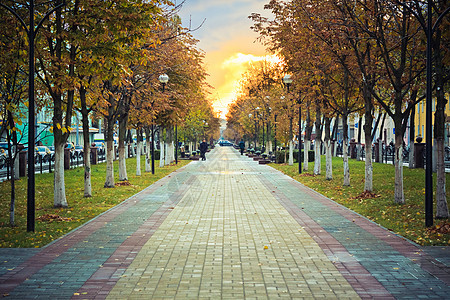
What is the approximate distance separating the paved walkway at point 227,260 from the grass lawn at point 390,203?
22.7 inches

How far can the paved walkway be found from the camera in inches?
264

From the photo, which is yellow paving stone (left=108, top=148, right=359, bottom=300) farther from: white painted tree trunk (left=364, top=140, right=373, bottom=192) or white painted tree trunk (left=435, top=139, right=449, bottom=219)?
white painted tree trunk (left=364, top=140, right=373, bottom=192)

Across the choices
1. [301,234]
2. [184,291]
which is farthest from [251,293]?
[301,234]

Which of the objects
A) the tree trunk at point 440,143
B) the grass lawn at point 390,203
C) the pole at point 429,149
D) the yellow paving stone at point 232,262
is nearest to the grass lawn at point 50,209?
the yellow paving stone at point 232,262

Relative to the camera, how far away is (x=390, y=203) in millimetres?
15094

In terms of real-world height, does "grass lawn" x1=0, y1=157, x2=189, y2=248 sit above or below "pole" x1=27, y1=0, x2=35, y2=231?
below

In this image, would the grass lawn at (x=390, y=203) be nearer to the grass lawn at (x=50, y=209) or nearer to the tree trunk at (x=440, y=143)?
the tree trunk at (x=440, y=143)

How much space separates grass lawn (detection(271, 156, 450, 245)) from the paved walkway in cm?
58

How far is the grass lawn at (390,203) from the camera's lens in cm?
1052

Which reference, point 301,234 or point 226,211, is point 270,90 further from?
point 301,234

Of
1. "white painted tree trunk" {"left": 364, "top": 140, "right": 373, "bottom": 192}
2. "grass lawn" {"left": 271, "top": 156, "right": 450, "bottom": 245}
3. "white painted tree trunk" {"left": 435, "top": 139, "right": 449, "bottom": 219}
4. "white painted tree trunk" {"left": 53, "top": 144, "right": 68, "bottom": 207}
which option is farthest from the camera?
"white painted tree trunk" {"left": 364, "top": 140, "right": 373, "bottom": 192}

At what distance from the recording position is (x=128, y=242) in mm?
9883

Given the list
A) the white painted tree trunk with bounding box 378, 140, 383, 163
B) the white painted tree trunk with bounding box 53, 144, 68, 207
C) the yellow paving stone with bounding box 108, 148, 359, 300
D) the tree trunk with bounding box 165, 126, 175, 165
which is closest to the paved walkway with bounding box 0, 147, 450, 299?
the yellow paving stone with bounding box 108, 148, 359, 300

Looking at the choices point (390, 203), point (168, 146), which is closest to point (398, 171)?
point (390, 203)
